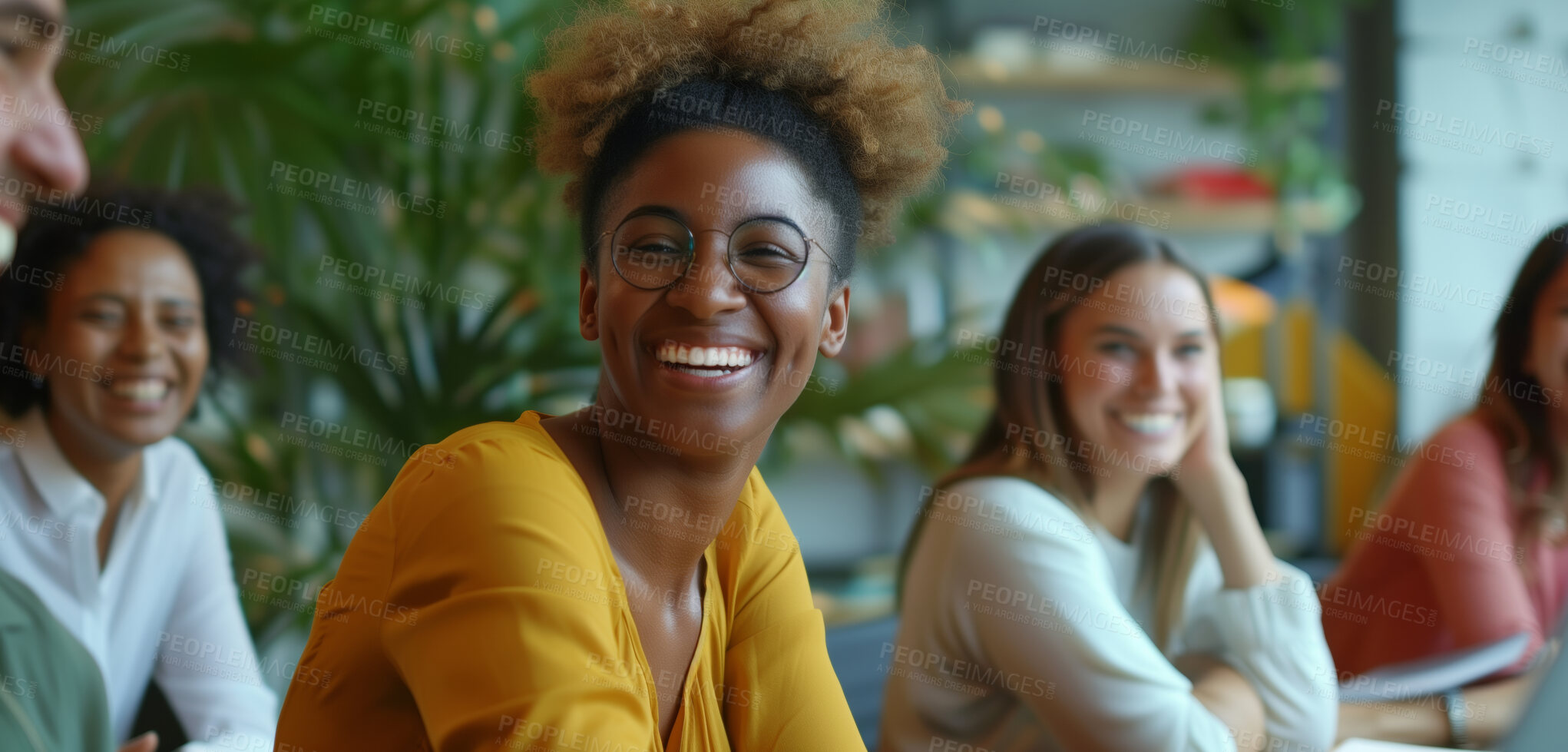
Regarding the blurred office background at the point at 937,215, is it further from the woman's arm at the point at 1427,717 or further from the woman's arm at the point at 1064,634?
the woman's arm at the point at 1064,634

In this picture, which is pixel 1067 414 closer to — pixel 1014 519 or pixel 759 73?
pixel 1014 519

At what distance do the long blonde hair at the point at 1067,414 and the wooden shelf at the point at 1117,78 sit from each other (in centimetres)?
160

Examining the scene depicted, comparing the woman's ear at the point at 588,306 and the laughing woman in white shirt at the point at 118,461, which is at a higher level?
the woman's ear at the point at 588,306

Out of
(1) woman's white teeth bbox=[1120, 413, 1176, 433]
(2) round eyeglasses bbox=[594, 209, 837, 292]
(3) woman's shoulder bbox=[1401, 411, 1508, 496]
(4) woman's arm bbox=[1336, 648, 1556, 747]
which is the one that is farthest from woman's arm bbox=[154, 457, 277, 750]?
(3) woman's shoulder bbox=[1401, 411, 1508, 496]

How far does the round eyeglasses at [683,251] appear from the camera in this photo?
0.66 metres

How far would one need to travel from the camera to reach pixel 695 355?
67 cm

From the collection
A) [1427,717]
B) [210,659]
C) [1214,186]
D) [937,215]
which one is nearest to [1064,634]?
[1427,717]

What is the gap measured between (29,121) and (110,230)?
0.38 ft

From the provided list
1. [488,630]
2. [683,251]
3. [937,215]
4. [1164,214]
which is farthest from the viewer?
[1164,214]

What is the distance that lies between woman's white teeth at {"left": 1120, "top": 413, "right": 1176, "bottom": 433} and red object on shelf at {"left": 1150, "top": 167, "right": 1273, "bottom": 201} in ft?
6.22

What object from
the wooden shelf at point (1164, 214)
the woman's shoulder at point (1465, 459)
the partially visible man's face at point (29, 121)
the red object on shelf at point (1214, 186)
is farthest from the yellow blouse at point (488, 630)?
the red object on shelf at point (1214, 186)

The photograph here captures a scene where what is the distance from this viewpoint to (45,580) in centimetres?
101

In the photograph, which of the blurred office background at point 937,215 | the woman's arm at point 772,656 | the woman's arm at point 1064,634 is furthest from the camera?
the blurred office background at point 937,215

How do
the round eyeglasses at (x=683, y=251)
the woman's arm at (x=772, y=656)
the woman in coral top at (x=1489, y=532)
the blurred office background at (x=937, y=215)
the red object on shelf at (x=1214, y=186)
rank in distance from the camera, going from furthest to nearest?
the red object on shelf at (x=1214, y=186)
the blurred office background at (x=937, y=215)
the woman in coral top at (x=1489, y=532)
the woman's arm at (x=772, y=656)
the round eyeglasses at (x=683, y=251)
